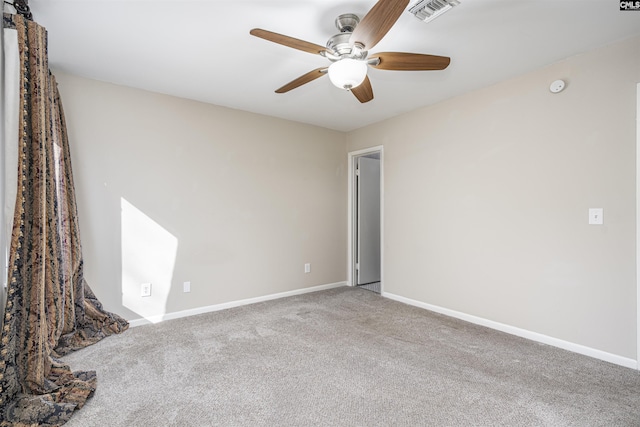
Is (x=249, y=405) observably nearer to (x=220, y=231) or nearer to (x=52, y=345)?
(x=52, y=345)

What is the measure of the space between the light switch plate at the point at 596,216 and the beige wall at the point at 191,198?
2.94 metres

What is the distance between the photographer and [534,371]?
2.22 metres

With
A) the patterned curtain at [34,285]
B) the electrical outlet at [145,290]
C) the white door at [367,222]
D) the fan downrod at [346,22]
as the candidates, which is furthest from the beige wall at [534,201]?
the patterned curtain at [34,285]

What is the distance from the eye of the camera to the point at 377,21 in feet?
5.05

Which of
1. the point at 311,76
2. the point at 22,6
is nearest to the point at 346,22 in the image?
the point at 311,76

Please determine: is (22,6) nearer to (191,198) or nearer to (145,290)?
(191,198)

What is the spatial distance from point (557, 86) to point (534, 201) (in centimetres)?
96

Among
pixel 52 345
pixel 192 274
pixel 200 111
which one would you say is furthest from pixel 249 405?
pixel 200 111

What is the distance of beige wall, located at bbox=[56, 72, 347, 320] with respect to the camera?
294 centimetres

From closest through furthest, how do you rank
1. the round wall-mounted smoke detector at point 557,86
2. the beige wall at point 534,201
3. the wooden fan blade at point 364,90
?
1. the wooden fan blade at point 364,90
2. the beige wall at point 534,201
3. the round wall-mounted smoke detector at point 557,86

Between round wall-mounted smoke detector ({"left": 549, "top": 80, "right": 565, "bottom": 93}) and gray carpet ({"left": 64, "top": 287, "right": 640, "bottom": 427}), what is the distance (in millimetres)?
2134

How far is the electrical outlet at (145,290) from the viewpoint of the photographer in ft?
10.3

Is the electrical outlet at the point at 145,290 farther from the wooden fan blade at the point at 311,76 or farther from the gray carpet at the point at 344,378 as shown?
the wooden fan blade at the point at 311,76

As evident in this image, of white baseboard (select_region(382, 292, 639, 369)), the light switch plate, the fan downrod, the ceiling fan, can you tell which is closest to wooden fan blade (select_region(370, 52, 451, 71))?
the ceiling fan
